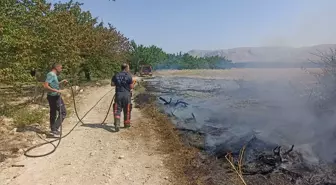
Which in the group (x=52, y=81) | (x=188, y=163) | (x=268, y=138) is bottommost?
(x=268, y=138)

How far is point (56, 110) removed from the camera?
8.39 meters

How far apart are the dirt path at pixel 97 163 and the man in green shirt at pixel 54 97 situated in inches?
18.9

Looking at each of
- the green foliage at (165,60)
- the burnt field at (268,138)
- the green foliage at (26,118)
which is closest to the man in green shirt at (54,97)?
the green foliage at (26,118)

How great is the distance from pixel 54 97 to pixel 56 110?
384mm

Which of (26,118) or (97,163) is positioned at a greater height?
(26,118)

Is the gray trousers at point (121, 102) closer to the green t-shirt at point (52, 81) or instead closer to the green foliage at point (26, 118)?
the green t-shirt at point (52, 81)

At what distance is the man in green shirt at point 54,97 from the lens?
8070 mm

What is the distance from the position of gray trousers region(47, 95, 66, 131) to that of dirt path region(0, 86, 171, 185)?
45 centimetres

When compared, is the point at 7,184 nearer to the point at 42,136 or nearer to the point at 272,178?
the point at 42,136

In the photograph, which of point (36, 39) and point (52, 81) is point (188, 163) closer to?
point (52, 81)

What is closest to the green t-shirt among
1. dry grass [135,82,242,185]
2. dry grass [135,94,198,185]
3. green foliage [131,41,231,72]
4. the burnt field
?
dry grass [135,82,242,185]

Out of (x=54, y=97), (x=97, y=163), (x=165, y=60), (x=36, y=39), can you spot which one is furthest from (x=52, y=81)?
(x=165, y=60)

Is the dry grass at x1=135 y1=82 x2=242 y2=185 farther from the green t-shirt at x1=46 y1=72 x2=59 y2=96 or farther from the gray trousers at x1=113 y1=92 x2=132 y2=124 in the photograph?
the green t-shirt at x1=46 y1=72 x2=59 y2=96

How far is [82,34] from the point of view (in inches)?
769
